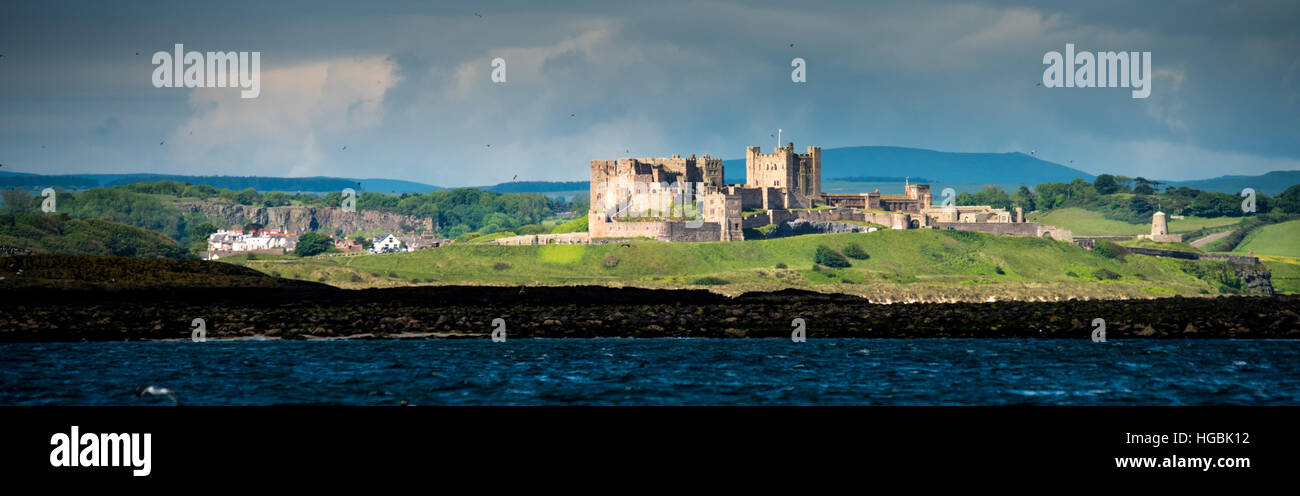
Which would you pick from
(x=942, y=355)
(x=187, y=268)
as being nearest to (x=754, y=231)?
(x=187, y=268)

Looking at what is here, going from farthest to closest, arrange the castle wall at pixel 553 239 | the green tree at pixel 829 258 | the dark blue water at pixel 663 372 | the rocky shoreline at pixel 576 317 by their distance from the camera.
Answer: the castle wall at pixel 553 239, the green tree at pixel 829 258, the rocky shoreline at pixel 576 317, the dark blue water at pixel 663 372

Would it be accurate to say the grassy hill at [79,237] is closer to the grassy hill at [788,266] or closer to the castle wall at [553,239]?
the grassy hill at [788,266]

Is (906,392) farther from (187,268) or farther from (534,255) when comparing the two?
(534,255)

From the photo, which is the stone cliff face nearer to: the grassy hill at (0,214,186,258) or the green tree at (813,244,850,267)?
the green tree at (813,244,850,267)

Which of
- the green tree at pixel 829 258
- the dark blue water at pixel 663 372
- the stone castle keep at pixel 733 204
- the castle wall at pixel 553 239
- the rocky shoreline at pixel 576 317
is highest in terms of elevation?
the stone castle keep at pixel 733 204

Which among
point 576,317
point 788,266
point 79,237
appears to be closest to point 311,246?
point 79,237

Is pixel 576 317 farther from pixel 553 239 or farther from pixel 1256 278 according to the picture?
pixel 1256 278

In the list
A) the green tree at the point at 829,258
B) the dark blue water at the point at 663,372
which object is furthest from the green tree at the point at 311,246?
the dark blue water at the point at 663,372
